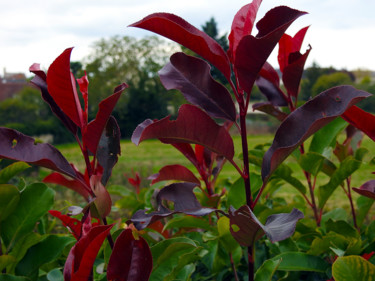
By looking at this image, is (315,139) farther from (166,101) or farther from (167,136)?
(166,101)

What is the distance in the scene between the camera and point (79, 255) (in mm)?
806

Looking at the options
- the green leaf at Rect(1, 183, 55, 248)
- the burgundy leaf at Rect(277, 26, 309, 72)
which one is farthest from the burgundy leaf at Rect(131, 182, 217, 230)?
the burgundy leaf at Rect(277, 26, 309, 72)

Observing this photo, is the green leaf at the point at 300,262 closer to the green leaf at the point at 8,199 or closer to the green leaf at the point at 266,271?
the green leaf at the point at 266,271

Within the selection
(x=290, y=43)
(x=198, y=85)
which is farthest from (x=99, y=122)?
(x=290, y=43)

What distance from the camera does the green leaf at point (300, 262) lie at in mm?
1137

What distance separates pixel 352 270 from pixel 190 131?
1.33 ft

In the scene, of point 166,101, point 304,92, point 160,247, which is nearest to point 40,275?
point 160,247

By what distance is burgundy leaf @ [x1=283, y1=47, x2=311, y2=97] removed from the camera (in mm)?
1109

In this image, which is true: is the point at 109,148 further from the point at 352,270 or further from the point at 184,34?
the point at 352,270

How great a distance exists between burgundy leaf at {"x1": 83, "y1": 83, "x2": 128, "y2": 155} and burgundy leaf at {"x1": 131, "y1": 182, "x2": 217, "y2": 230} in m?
0.18

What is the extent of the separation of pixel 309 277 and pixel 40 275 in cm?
86

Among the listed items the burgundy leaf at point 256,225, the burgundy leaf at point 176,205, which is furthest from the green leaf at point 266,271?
the burgundy leaf at point 176,205

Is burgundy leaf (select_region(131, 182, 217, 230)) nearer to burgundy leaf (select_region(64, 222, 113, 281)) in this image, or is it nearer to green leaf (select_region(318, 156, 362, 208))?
burgundy leaf (select_region(64, 222, 113, 281))

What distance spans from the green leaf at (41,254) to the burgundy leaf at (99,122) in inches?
14.5
